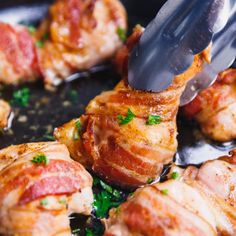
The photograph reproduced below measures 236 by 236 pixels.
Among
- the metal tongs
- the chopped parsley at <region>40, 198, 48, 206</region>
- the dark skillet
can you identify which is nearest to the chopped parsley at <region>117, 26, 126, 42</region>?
the dark skillet

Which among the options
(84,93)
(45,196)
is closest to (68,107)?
(84,93)

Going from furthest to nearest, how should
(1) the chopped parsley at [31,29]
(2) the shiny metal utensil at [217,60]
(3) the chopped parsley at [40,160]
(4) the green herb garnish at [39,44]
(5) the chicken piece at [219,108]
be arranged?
(1) the chopped parsley at [31,29] < (4) the green herb garnish at [39,44] < (5) the chicken piece at [219,108] < (2) the shiny metal utensil at [217,60] < (3) the chopped parsley at [40,160]

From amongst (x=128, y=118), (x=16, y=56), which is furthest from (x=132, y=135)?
(x=16, y=56)

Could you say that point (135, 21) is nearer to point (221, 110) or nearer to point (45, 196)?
point (221, 110)

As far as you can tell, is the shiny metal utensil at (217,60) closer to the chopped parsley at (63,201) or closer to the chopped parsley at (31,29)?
the chopped parsley at (63,201)

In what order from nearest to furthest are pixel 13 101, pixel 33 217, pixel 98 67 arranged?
pixel 33 217
pixel 13 101
pixel 98 67

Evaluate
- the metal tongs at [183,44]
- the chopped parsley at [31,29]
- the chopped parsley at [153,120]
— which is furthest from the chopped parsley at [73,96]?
the chopped parsley at [153,120]
